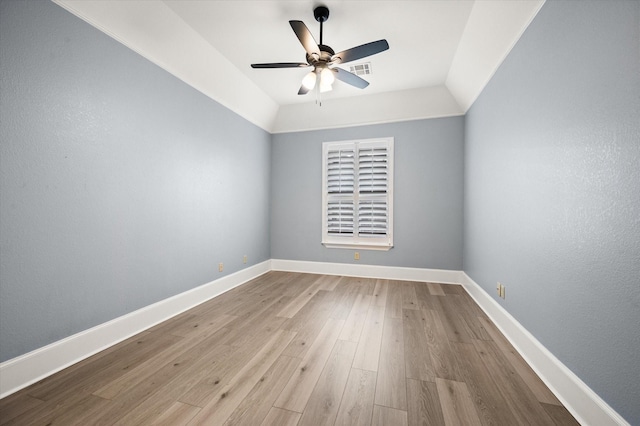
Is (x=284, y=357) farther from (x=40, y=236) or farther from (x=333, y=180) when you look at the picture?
(x=333, y=180)

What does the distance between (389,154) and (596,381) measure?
342 cm

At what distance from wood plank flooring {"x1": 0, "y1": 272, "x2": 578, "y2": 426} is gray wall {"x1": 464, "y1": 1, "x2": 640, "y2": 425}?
0.43 metres

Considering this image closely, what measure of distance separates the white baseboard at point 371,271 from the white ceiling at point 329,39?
7.99 ft

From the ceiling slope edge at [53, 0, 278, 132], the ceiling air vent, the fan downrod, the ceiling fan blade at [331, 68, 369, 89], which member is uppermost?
the ceiling air vent

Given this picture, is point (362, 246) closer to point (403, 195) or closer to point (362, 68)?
point (403, 195)

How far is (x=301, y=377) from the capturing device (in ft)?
5.44

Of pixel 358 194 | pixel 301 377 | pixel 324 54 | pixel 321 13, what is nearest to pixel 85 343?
pixel 301 377

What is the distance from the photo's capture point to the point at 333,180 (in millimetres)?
4477

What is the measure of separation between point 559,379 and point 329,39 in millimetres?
3291

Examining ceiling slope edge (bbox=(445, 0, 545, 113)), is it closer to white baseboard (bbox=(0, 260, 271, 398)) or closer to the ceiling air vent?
the ceiling air vent

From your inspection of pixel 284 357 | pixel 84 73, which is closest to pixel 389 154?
pixel 284 357

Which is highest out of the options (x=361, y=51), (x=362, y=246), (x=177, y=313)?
(x=361, y=51)

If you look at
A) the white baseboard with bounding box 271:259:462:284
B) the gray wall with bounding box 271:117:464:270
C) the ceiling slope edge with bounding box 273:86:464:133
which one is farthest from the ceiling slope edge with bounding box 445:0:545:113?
the white baseboard with bounding box 271:259:462:284

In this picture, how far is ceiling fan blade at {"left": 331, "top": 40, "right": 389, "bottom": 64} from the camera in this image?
205 cm
